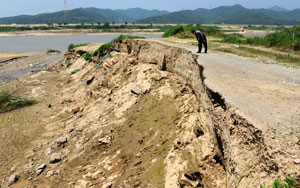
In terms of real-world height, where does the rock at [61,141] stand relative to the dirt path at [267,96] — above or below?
below

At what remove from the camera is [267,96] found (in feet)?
15.6

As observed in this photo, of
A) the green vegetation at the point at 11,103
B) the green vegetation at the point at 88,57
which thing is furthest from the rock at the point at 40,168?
the green vegetation at the point at 88,57

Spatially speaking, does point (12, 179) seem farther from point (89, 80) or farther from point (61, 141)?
point (89, 80)

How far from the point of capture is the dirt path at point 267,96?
125 inches

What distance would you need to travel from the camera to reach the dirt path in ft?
10.4

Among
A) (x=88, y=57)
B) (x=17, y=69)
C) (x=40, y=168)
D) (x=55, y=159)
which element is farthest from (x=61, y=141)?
(x=17, y=69)

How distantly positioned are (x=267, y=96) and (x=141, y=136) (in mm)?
4037

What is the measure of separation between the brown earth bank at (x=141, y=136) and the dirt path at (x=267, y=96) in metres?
0.19

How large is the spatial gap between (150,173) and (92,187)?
1.73m

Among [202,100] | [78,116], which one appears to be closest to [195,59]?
[202,100]

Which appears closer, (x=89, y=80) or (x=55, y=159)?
(x=55, y=159)

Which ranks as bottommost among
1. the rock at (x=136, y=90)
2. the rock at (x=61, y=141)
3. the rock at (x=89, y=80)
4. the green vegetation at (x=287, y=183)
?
the rock at (x=61, y=141)

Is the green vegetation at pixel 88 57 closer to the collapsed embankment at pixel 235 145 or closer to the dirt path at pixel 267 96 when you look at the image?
the dirt path at pixel 267 96

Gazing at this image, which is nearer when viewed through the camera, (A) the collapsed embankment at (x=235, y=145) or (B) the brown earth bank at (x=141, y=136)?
(A) the collapsed embankment at (x=235, y=145)
